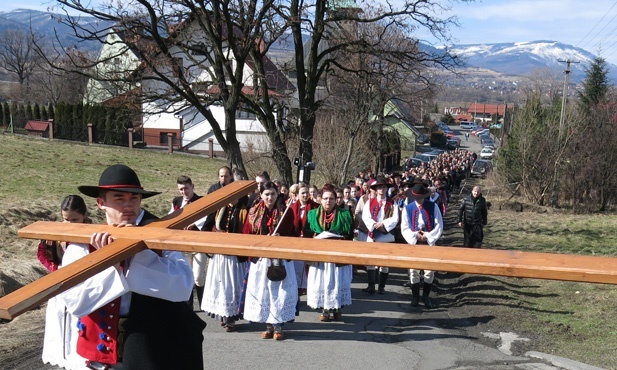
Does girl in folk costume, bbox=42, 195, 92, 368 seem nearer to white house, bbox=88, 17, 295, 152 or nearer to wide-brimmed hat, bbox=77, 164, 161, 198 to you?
wide-brimmed hat, bbox=77, 164, 161, 198

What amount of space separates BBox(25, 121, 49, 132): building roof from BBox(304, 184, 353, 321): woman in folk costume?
34.6m

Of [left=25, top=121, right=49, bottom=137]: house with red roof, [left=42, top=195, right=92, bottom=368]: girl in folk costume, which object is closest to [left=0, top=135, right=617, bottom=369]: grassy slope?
[left=42, top=195, right=92, bottom=368]: girl in folk costume

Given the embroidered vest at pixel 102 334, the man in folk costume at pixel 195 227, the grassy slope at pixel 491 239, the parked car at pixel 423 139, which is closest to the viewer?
the embroidered vest at pixel 102 334

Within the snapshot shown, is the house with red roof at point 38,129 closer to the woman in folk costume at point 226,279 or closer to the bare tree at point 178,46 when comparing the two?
the bare tree at point 178,46

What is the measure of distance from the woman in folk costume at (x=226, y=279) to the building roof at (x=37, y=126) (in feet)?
113

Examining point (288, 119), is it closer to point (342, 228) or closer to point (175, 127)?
point (342, 228)

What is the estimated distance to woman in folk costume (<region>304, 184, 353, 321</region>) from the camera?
9.39 metres

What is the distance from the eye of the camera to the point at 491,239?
1909 centimetres

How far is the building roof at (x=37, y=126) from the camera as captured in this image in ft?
130

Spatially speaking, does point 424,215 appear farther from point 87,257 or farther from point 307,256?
point 87,257

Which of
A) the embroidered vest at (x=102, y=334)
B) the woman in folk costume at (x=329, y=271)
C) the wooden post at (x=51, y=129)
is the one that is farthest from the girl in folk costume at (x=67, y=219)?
the wooden post at (x=51, y=129)

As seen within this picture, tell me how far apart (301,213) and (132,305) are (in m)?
6.41

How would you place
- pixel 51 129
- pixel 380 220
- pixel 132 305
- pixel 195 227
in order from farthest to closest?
pixel 51 129
pixel 380 220
pixel 195 227
pixel 132 305

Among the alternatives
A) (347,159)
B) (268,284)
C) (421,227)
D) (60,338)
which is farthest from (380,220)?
(347,159)
